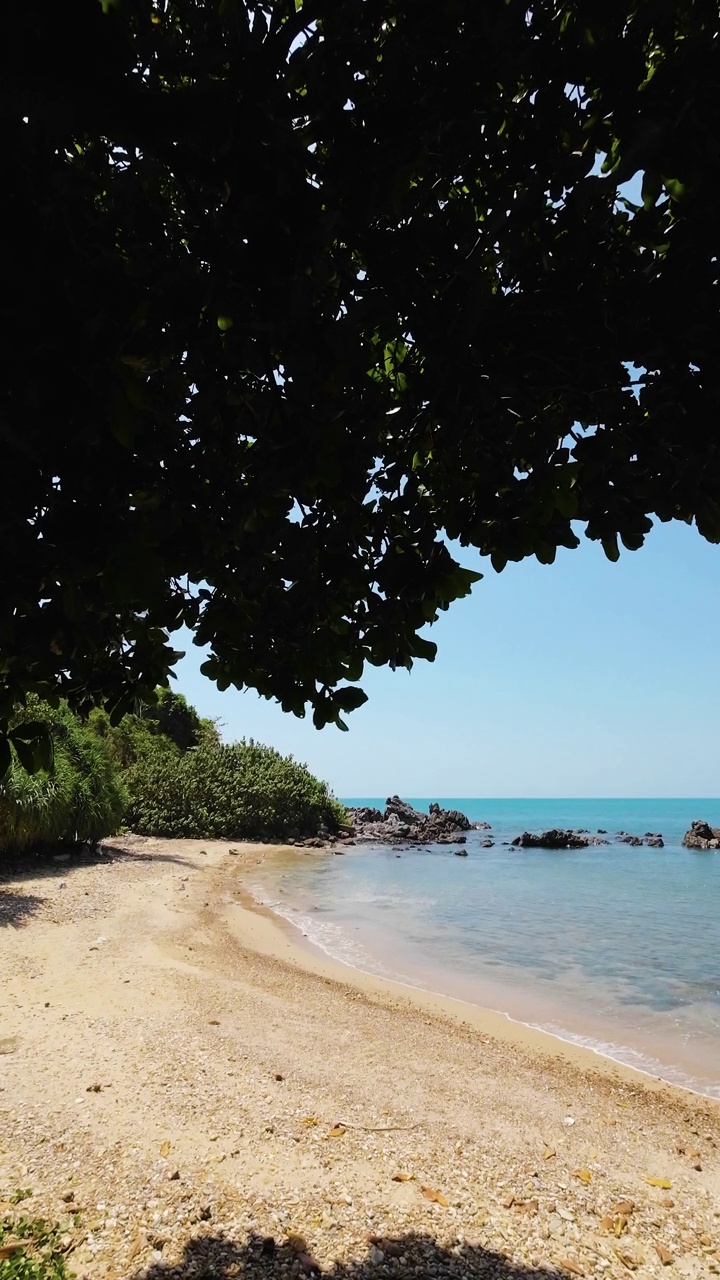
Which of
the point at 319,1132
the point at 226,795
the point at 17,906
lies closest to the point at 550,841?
the point at 226,795

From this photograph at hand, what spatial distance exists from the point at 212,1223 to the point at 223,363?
14.3 ft

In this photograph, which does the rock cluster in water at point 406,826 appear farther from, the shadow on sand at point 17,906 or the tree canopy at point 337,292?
the tree canopy at point 337,292

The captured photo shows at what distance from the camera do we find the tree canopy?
2070 millimetres

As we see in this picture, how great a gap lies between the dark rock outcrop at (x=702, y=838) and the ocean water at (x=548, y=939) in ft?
41.5

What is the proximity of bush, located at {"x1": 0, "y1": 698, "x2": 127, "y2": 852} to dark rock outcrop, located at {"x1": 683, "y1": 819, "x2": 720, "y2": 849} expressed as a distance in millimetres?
33046

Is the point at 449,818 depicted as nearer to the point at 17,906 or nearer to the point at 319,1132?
the point at 17,906

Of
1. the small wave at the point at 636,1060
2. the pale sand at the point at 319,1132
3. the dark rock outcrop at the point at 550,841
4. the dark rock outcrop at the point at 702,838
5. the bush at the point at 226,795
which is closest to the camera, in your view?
the pale sand at the point at 319,1132

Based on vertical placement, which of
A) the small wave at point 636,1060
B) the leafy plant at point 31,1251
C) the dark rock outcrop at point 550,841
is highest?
the leafy plant at point 31,1251

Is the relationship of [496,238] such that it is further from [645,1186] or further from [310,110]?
[645,1186]

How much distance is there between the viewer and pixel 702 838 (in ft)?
130

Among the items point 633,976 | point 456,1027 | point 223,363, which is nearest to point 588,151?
point 223,363

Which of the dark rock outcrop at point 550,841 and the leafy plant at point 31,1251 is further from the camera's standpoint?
the dark rock outcrop at point 550,841

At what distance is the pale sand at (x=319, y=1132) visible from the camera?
12.2ft

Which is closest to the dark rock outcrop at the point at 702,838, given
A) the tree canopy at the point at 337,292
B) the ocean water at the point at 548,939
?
the ocean water at the point at 548,939
